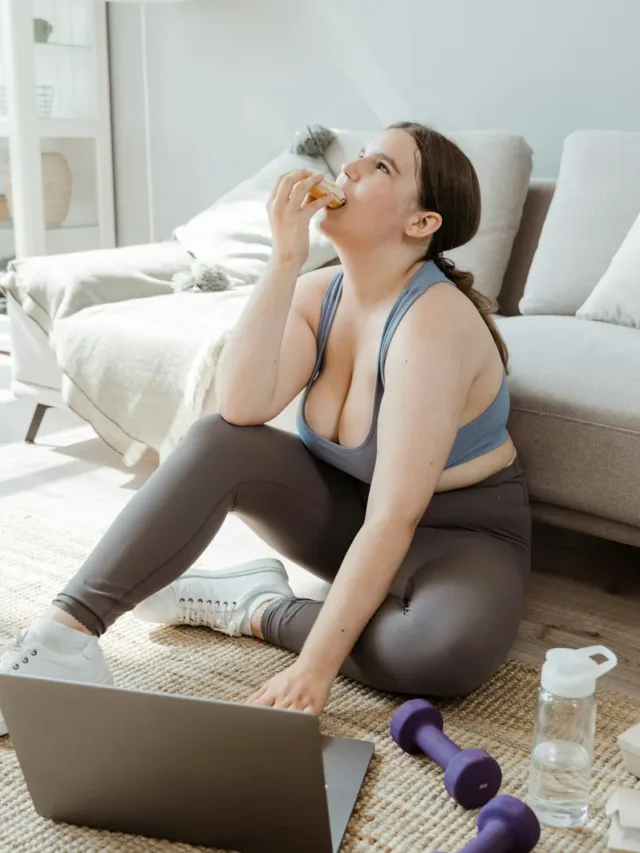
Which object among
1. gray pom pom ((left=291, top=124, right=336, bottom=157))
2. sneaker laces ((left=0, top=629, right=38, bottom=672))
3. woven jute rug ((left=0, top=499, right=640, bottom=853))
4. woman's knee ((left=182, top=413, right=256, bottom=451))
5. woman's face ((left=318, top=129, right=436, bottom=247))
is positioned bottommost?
woven jute rug ((left=0, top=499, right=640, bottom=853))

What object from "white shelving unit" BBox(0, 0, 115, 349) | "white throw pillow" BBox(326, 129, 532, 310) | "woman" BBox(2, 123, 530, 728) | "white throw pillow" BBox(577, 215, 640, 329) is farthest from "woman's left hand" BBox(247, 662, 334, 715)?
"white shelving unit" BBox(0, 0, 115, 349)

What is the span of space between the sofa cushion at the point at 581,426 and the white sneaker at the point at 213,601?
1.59ft

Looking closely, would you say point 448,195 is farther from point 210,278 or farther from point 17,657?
point 210,278

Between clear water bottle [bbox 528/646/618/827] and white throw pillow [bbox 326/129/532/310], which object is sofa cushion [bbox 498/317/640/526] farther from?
white throw pillow [bbox 326/129/532/310]

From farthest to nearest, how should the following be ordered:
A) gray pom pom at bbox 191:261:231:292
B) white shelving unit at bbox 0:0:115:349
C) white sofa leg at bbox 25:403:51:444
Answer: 1. white shelving unit at bbox 0:0:115:349
2. white sofa leg at bbox 25:403:51:444
3. gray pom pom at bbox 191:261:231:292

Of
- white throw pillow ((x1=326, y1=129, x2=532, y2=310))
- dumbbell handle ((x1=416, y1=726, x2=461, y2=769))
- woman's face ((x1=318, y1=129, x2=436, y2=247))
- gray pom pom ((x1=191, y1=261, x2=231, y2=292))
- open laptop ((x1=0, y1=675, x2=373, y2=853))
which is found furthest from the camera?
gray pom pom ((x1=191, y1=261, x2=231, y2=292))

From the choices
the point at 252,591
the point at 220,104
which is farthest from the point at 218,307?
the point at 220,104

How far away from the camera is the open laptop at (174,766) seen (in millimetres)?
1032

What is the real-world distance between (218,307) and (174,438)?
34 cm

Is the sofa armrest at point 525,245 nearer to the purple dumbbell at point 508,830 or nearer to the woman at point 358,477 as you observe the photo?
the woman at point 358,477

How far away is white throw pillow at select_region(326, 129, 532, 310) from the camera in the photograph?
2.49m

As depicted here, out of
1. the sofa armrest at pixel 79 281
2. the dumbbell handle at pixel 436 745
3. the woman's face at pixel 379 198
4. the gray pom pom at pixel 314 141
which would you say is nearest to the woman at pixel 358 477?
the woman's face at pixel 379 198

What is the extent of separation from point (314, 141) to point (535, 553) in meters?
1.32

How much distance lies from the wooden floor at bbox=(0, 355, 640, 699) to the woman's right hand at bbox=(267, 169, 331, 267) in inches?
25.0
